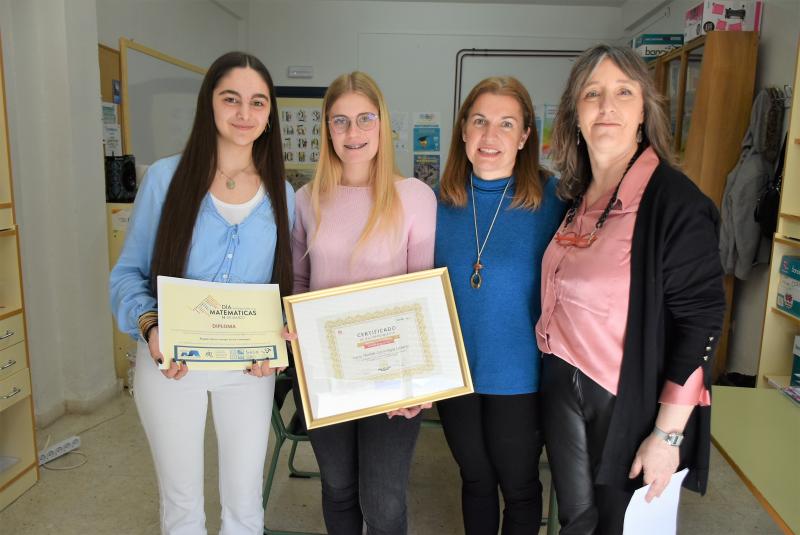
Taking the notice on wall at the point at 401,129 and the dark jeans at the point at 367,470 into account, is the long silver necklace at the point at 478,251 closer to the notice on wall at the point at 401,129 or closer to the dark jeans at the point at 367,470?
the dark jeans at the point at 367,470

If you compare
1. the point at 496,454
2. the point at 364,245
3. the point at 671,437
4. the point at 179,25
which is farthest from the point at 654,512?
the point at 179,25

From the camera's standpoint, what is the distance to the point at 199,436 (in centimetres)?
157

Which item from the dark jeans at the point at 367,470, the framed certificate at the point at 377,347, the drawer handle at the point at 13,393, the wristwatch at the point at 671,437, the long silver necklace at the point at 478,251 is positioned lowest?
the drawer handle at the point at 13,393

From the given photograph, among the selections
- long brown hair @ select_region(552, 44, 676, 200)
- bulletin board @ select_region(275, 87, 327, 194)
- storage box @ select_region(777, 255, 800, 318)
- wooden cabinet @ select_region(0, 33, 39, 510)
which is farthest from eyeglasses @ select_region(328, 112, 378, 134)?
bulletin board @ select_region(275, 87, 327, 194)

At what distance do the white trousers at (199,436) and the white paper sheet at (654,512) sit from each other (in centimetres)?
98

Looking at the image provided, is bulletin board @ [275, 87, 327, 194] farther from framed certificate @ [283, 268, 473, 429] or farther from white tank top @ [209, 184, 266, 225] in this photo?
framed certificate @ [283, 268, 473, 429]

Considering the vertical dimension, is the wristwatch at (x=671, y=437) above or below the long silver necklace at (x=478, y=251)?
below

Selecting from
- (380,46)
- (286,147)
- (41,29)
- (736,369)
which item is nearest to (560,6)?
(380,46)

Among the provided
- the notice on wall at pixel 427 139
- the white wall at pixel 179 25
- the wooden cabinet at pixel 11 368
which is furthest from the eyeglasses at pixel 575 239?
the notice on wall at pixel 427 139

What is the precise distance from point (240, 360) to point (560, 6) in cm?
558

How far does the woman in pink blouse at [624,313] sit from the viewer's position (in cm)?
124

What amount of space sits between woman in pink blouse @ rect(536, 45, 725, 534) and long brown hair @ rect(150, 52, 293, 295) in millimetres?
725

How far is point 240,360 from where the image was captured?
1.48 metres

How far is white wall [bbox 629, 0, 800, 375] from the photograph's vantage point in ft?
10.8
